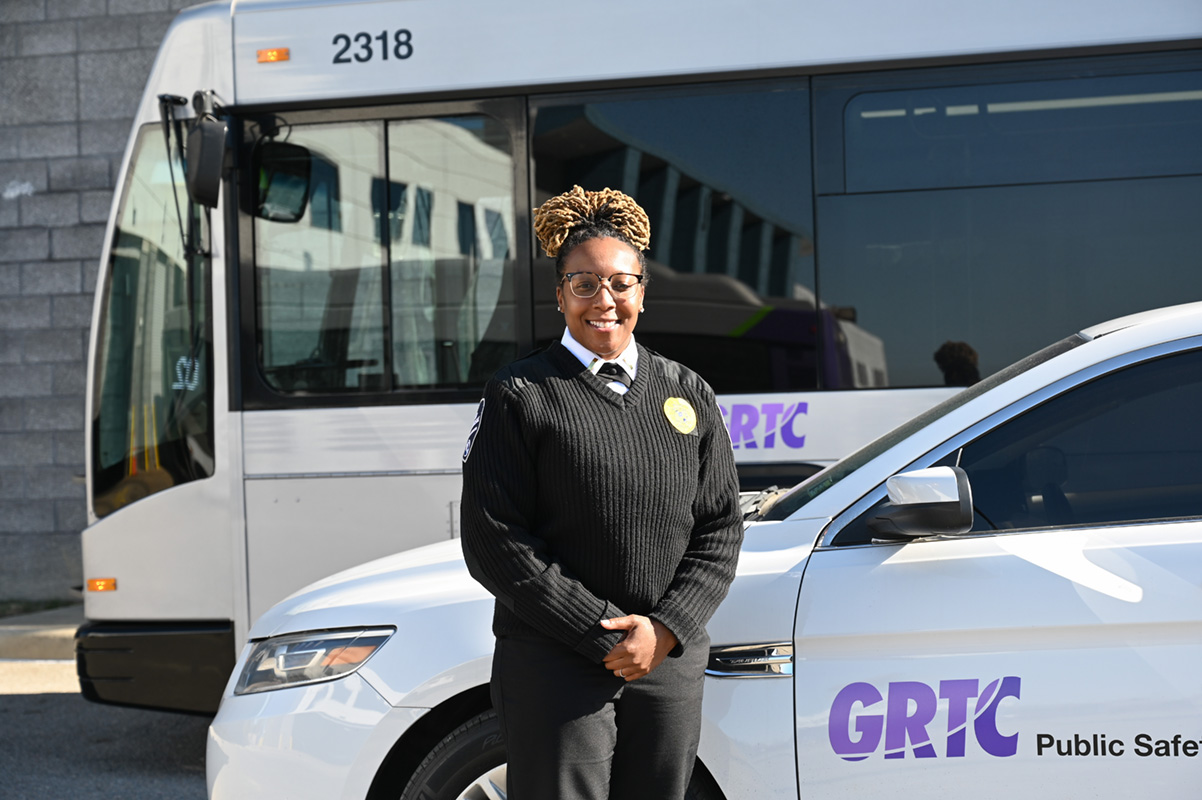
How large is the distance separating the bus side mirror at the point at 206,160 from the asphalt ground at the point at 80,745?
2.43 meters

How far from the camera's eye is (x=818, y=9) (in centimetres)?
450

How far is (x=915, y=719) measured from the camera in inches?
97.2

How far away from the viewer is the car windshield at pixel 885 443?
9.02 feet

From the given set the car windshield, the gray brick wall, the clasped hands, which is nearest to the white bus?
the car windshield

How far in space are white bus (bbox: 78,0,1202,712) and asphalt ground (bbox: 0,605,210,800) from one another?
368mm

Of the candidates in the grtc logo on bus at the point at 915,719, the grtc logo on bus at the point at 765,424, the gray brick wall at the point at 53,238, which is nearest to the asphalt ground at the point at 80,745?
the gray brick wall at the point at 53,238

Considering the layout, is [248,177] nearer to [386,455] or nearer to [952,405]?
[386,455]

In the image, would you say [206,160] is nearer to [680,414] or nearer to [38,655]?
[680,414]

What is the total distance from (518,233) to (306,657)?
92.7 inches

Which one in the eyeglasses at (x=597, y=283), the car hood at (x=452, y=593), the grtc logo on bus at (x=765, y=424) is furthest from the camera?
the grtc logo on bus at (x=765, y=424)

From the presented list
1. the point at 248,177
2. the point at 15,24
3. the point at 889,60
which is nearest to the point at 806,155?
the point at 889,60

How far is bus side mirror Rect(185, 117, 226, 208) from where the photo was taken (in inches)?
179

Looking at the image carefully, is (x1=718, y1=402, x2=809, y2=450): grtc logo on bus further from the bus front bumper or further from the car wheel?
the bus front bumper

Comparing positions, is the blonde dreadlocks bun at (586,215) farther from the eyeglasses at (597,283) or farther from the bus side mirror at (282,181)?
the bus side mirror at (282,181)
